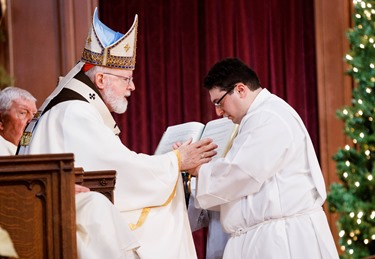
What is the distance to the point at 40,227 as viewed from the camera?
2.77 meters

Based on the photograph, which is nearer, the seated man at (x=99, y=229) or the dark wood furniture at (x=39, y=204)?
the dark wood furniture at (x=39, y=204)

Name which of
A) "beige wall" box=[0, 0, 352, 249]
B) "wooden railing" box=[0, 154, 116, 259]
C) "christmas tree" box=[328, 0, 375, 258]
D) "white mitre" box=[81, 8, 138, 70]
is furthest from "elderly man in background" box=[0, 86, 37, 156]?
"wooden railing" box=[0, 154, 116, 259]

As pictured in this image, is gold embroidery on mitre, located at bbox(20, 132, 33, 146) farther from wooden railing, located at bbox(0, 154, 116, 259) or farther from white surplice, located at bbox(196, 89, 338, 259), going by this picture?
wooden railing, located at bbox(0, 154, 116, 259)

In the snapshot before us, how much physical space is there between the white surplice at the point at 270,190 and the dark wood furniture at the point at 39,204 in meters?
1.47

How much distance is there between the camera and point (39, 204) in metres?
2.78

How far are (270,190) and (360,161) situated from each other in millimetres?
2144

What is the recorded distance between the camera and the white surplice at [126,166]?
12.8 ft

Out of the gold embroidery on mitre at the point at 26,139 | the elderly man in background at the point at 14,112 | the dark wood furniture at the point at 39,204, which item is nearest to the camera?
the dark wood furniture at the point at 39,204

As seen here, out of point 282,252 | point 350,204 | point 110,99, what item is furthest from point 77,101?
point 350,204

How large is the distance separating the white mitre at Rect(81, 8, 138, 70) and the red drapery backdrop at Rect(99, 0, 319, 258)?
3333mm

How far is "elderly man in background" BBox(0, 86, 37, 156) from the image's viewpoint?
5.38 m

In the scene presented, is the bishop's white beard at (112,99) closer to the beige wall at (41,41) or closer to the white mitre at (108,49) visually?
the white mitre at (108,49)

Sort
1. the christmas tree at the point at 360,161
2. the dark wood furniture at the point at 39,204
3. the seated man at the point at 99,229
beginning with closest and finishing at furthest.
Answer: the dark wood furniture at the point at 39,204, the seated man at the point at 99,229, the christmas tree at the point at 360,161

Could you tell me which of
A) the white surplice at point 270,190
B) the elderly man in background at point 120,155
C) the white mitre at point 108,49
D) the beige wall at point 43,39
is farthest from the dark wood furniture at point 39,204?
the beige wall at point 43,39
